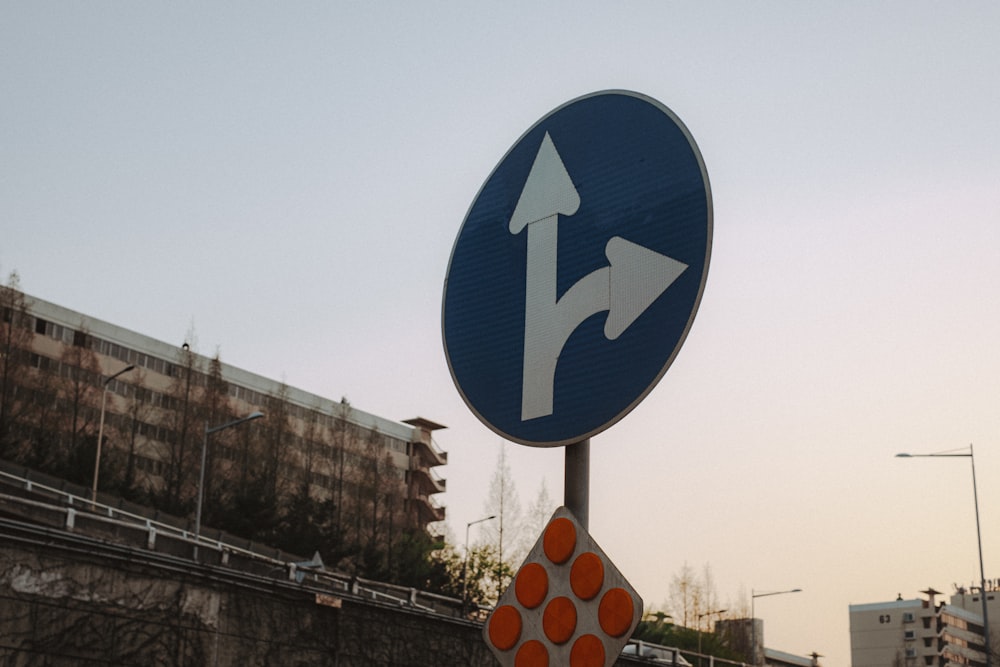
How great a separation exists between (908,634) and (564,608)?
466 feet

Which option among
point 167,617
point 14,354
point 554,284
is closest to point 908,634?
point 14,354

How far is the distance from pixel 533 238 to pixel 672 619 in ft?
244

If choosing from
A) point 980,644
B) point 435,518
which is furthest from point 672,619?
point 980,644

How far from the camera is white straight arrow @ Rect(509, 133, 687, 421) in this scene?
2.95 meters

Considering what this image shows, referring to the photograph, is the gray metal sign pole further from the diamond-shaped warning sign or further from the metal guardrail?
the metal guardrail

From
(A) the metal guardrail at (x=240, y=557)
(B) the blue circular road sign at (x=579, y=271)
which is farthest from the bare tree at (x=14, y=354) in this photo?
(B) the blue circular road sign at (x=579, y=271)

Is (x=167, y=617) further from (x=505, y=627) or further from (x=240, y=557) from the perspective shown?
(x=505, y=627)

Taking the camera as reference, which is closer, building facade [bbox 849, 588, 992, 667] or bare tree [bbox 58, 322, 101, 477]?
bare tree [bbox 58, 322, 101, 477]

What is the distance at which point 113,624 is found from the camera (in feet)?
68.9

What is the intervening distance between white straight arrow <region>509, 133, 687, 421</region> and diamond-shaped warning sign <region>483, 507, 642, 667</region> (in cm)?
42

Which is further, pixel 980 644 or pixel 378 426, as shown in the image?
pixel 980 644

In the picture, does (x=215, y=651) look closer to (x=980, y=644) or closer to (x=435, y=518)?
(x=435, y=518)

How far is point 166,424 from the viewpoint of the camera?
67.8 meters

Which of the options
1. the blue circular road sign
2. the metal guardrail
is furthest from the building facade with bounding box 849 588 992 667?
the blue circular road sign
